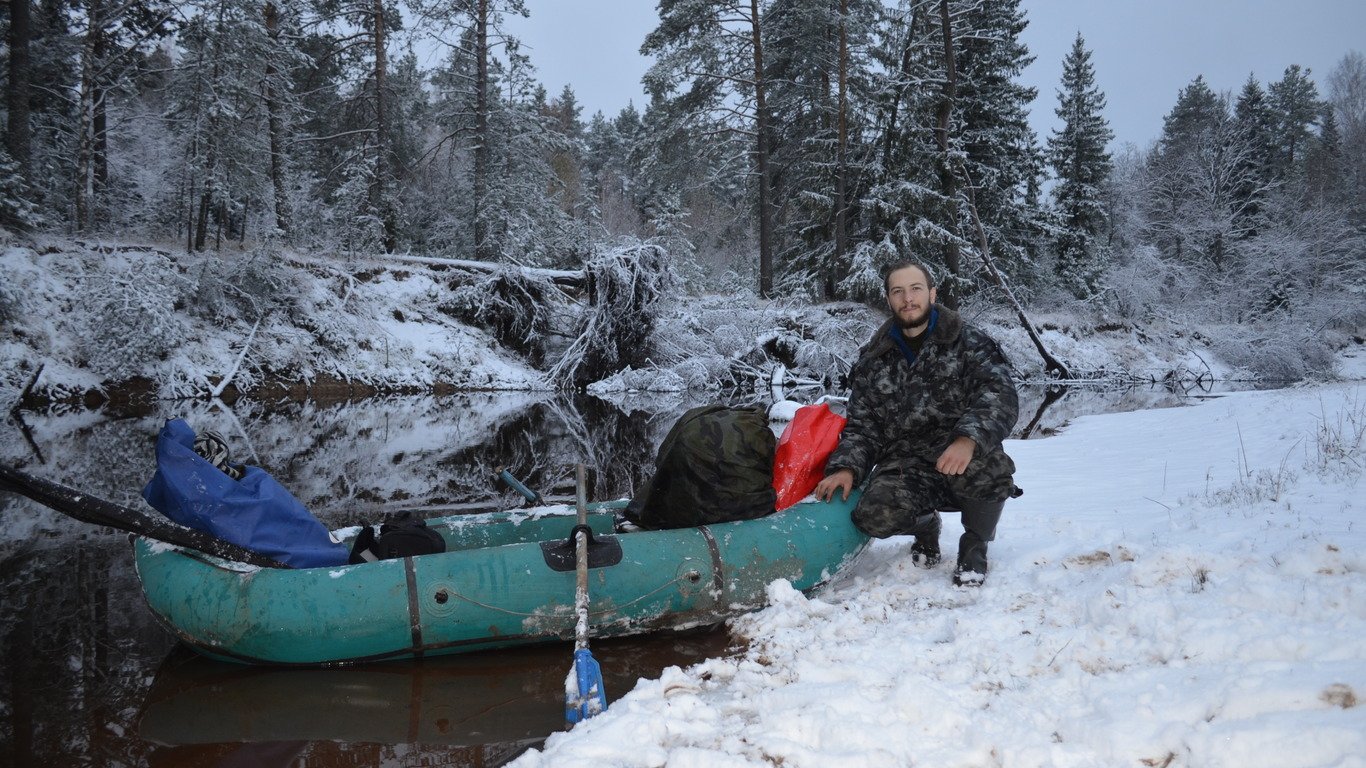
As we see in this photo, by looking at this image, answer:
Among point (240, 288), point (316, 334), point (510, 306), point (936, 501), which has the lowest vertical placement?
point (936, 501)

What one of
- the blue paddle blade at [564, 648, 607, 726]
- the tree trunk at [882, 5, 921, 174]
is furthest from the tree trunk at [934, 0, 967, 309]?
the blue paddle blade at [564, 648, 607, 726]

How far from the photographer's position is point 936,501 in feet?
12.5

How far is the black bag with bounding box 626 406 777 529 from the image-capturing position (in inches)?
151

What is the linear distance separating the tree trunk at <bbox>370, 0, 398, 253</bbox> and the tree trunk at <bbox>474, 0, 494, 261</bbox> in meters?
2.25

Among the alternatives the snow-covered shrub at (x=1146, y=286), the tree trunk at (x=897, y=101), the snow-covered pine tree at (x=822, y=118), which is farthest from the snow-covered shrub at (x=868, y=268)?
the snow-covered shrub at (x=1146, y=286)

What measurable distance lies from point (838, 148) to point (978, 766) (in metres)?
19.7

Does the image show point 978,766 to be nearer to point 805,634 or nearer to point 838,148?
point 805,634

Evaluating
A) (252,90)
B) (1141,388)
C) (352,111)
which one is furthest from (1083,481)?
(352,111)

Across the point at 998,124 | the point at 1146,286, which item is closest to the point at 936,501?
the point at 998,124

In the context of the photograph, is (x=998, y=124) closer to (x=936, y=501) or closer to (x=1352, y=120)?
(x=936, y=501)

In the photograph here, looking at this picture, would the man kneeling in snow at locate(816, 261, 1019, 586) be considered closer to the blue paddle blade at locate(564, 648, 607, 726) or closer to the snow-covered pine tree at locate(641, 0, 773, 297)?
the blue paddle blade at locate(564, 648, 607, 726)

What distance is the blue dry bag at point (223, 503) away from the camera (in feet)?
11.1

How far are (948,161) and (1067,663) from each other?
18.1 m

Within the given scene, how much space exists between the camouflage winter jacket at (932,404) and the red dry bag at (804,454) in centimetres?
17
